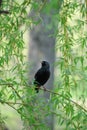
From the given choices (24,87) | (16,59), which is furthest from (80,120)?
(16,59)

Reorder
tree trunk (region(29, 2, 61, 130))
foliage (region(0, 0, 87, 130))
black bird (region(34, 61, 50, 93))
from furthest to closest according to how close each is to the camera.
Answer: tree trunk (region(29, 2, 61, 130)) < black bird (region(34, 61, 50, 93)) < foliage (region(0, 0, 87, 130))

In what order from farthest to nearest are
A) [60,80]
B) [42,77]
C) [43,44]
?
1. [43,44]
2. [42,77]
3. [60,80]

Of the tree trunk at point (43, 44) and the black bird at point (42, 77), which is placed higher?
the tree trunk at point (43, 44)

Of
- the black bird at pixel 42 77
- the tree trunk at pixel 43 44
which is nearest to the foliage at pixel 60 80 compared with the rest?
the black bird at pixel 42 77

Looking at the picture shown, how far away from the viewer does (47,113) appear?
363cm

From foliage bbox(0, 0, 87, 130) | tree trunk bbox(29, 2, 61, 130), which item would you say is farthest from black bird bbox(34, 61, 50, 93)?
tree trunk bbox(29, 2, 61, 130)

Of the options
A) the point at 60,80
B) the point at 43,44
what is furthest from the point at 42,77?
the point at 43,44

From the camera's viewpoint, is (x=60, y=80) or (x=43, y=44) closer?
(x=60, y=80)

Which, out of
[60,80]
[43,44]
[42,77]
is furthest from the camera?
[43,44]

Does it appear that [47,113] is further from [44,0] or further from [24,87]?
[44,0]

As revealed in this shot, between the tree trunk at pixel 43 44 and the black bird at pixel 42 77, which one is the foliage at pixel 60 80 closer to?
the black bird at pixel 42 77

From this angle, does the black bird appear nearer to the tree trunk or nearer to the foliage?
the foliage

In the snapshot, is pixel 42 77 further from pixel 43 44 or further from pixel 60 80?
pixel 43 44

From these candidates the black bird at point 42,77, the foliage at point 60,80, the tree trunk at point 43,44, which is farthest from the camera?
the tree trunk at point 43,44
